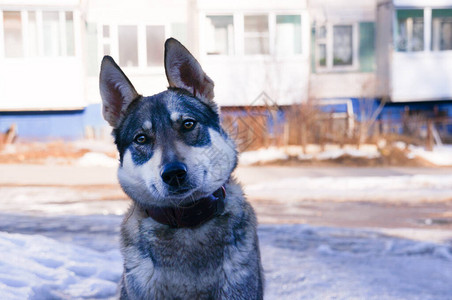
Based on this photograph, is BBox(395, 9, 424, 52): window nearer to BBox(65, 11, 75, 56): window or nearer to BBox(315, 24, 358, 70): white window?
BBox(315, 24, 358, 70): white window

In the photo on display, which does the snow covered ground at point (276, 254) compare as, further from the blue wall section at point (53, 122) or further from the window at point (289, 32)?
the window at point (289, 32)

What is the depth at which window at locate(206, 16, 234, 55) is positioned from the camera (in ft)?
79.2

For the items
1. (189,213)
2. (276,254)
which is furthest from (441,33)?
(189,213)

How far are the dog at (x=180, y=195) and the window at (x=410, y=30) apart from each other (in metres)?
22.1

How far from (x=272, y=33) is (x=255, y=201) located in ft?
44.9

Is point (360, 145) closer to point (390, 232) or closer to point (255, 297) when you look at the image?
point (390, 232)

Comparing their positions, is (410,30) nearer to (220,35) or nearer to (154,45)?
(220,35)

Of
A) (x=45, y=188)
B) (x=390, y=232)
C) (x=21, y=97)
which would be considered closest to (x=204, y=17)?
(x=21, y=97)

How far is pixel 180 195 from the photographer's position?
11.4 ft

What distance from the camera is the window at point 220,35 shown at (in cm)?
2412

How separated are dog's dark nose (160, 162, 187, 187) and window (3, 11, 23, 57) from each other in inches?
845

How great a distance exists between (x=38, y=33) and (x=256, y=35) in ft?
27.9

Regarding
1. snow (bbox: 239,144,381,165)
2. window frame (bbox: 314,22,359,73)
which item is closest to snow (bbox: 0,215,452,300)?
snow (bbox: 239,144,381,165)

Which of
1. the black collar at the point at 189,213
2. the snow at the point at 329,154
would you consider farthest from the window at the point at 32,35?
the black collar at the point at 189,213
